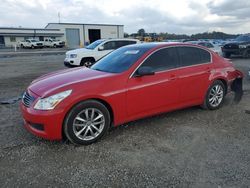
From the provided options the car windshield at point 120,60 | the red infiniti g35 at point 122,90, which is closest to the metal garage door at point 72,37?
the car windshield at point 120,60

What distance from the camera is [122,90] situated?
4172 millimetres

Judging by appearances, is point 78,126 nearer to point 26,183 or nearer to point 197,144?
point 26,183

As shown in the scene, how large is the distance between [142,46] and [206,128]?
2033 mm

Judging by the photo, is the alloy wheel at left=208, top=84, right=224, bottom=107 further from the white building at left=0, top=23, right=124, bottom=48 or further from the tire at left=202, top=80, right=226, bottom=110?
the white building at left=0, top=23, right=124, bottom=48

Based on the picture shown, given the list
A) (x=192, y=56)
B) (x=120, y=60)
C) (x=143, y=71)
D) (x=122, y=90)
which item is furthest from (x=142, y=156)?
(x=192, y=56)

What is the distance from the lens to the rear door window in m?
4.67

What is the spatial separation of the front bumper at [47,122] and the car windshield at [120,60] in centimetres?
135

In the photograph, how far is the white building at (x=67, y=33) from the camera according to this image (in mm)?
56531

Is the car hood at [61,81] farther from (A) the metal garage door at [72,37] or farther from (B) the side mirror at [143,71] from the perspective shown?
(A) the metal garage door at [72,37]

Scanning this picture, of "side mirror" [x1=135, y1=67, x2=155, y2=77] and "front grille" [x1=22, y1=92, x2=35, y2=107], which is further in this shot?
"side mirror" [x1=135, y1=67, x2=155, y2=77]

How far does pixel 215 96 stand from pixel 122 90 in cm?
255

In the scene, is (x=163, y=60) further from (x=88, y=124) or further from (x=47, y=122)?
(x=47, y=122)

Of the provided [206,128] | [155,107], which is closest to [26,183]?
[155,107]

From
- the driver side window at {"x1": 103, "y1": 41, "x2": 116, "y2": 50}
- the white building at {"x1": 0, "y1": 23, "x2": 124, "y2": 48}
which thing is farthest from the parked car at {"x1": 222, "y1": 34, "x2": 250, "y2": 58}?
the white building at {"x1": 0, "y1": 23, "x2": 124, "y2": 48}
